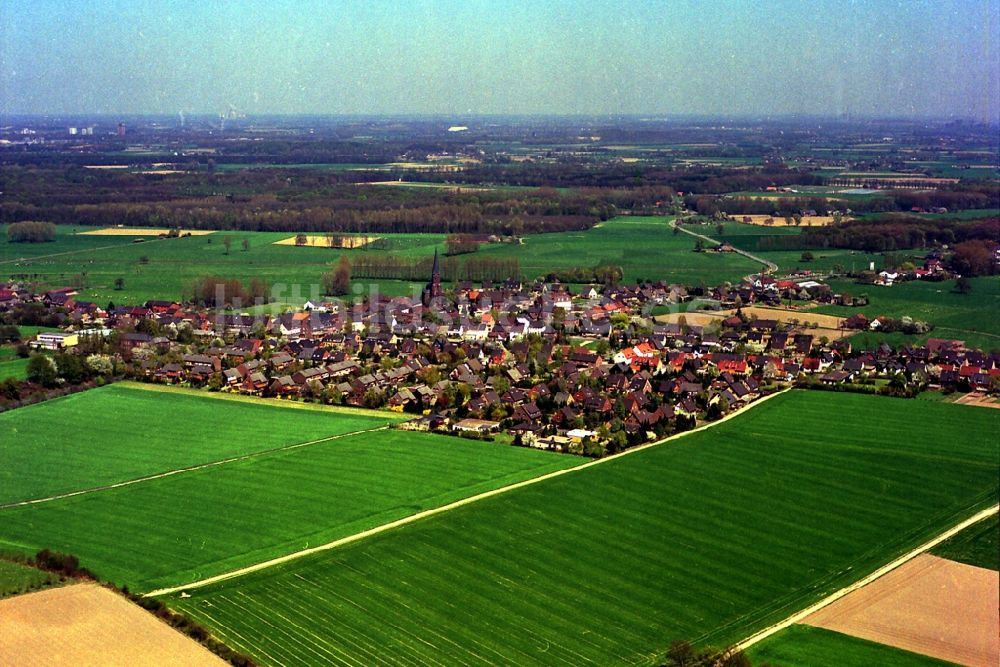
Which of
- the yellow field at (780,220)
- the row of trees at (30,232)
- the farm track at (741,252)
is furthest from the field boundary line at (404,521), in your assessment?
the yellow field at (780,220)

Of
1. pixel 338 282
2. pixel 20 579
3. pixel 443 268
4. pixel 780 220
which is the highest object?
pixel 780 220

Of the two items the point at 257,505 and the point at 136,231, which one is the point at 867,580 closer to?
the point at 257,505

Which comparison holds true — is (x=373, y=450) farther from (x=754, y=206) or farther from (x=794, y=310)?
(x=754, y=206)

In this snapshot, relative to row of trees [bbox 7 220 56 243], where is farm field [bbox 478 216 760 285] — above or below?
below

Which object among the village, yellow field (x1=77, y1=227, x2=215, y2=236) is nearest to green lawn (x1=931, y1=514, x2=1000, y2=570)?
the village

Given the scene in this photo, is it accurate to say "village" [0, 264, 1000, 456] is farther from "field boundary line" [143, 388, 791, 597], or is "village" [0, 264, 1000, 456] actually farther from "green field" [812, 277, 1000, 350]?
"green field" [812, 277, 1000, 350]

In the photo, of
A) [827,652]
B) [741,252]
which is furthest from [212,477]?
[741,252]

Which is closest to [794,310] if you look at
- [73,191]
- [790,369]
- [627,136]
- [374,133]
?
[790,369]
